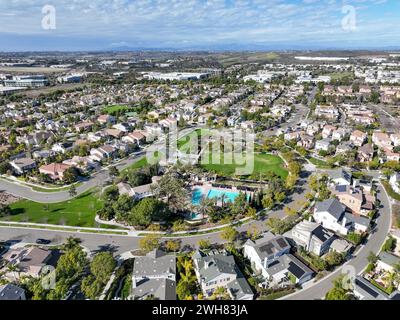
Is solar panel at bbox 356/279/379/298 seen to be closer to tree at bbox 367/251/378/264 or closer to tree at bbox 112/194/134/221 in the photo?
tree at bbox 367/251/378/264

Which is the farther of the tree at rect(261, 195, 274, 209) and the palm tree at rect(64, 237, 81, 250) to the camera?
the tree at rect(261, 195, 274, 209)

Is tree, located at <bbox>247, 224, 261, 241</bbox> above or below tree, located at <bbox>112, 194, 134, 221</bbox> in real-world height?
below

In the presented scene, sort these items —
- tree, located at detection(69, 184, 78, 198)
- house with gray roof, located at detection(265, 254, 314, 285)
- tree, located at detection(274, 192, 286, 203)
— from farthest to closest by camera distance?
tree, located at detection(69, 184, 78, 198) → tree, located at detection(274, 192, 286, 203) → house with gray roof, located at detection(265, 254, 314, 285)

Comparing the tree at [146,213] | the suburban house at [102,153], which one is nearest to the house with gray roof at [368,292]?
the tree at [146,213]

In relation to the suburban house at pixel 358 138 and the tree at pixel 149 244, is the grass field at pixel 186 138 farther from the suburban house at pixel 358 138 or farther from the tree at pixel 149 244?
the suburban house at pixel 358 138

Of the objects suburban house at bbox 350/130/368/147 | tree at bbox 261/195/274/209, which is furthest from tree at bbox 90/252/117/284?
suburban house at bbox 350/130/368/147

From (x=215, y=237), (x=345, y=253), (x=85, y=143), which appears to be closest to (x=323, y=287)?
(x=345, y=253)

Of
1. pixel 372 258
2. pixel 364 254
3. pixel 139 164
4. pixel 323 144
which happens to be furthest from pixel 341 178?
pixel 139 164
